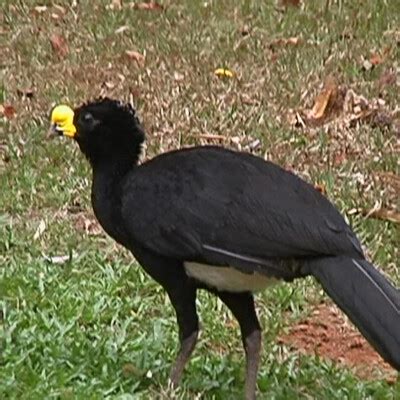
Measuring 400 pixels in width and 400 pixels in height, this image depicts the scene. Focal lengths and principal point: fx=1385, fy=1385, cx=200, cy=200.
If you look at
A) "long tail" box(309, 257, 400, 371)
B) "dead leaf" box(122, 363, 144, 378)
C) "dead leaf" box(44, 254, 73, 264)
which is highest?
"long tail" box(309, 257, 400, 371)

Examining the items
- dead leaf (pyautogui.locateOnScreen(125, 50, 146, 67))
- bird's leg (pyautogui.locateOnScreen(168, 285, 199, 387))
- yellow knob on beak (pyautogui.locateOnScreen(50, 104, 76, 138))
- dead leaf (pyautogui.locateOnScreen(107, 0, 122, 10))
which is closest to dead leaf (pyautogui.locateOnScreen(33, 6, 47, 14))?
dead leaf (pyautogui.locateOnScreen(107, 0, 122, 10))

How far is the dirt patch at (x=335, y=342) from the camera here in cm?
595

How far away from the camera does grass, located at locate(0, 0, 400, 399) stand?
559cm

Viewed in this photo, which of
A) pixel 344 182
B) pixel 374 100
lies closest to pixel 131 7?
pixel 374 100

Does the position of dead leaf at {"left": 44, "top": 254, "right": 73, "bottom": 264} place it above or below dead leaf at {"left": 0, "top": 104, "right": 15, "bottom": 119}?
below

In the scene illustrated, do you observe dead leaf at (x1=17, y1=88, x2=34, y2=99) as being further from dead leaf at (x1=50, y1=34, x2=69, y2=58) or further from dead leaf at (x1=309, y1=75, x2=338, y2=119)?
dead leaf at (x1=309, y1=75, x2=338, y2=119)

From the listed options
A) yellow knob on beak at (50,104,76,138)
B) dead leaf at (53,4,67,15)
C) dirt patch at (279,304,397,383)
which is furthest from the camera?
dead leaf at (53,4,67,15)

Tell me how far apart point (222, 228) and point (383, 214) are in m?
2.68

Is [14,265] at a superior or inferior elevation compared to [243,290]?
inferior

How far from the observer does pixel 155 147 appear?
329 inches

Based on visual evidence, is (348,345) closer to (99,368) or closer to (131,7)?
(99,368)

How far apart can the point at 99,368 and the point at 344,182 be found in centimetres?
274

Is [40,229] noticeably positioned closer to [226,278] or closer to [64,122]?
[64,122]

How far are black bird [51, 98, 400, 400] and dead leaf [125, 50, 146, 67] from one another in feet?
15.2
